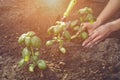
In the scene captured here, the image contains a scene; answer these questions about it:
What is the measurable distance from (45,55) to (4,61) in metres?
0.36

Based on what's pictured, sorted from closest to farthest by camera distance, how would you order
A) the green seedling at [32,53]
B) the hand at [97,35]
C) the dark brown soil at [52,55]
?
the green seedling at [32,53] → the dark brown soil at [52,55] → the hand at [97,35]

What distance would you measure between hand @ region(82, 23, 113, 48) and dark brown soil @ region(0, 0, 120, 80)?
0.19ft

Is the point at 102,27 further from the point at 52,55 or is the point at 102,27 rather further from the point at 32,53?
the point at 32,53

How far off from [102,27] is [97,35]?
114 millimetres

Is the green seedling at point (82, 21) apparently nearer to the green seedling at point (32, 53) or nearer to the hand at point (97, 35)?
the hand at point (97, 35)

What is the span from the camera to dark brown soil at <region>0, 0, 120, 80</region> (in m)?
2.64

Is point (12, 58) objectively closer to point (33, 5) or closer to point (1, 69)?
point (1, 69)

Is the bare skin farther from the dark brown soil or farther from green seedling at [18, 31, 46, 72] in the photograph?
green seedling at [18, 31, 46, 72]

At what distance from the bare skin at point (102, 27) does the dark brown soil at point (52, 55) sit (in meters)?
0.07

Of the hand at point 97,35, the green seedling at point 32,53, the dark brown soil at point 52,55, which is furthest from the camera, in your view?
the hand at point 97,35

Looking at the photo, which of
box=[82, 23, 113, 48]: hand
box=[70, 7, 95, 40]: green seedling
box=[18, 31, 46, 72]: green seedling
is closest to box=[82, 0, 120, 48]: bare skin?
box=[82, 23, 113, 48]: hand

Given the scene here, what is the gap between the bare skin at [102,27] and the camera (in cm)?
303

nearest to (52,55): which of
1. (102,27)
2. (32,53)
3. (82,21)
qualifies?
(32,53)

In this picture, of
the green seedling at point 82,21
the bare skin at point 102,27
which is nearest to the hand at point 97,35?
the bare skin at point 102,27
